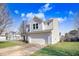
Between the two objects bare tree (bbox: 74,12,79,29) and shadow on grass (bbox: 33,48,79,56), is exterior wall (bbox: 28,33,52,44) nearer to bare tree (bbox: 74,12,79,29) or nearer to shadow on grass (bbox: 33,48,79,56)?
shadow on grass (bbox: 33,48,79,56)

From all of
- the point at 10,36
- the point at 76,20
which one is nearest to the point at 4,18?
the point at 10,36

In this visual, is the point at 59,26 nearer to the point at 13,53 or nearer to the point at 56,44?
the point at 56,44

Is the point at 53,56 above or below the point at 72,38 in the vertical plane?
below

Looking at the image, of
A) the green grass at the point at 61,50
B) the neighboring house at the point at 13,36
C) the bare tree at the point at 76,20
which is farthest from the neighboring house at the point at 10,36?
the bare tree at the point at 76,20

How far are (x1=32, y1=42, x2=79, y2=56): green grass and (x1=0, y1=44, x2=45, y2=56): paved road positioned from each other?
0.06 meters

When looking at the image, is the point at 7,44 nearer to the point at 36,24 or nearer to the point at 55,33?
the point at 36,24

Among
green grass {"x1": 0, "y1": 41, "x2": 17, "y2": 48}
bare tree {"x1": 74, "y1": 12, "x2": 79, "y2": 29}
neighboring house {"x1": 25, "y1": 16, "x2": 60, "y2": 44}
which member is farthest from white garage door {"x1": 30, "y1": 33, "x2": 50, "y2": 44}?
bare tree {"x1": 74, "y1": 12, "x2": 79, "y2": 29}

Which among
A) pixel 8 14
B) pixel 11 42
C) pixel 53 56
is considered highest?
pixel 8 14

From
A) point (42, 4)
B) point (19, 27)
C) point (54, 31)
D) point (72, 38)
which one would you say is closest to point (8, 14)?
point (19, 27)

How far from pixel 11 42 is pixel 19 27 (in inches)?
7.3

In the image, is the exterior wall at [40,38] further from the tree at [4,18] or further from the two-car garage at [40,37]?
the tree at [4,18]

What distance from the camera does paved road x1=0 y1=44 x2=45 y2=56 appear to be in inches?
89.7

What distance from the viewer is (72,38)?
7.61 feet

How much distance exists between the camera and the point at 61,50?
2.30 meters
